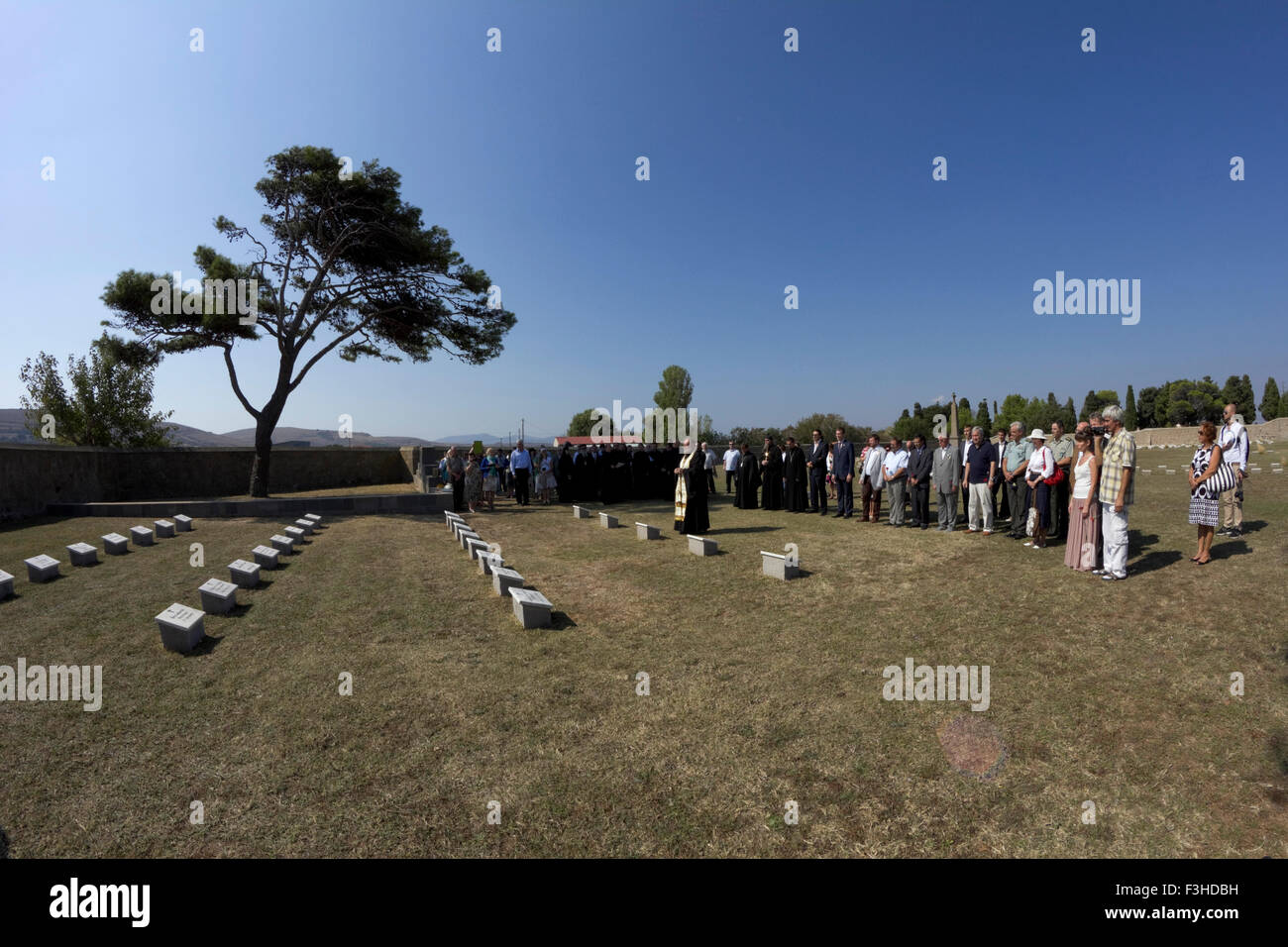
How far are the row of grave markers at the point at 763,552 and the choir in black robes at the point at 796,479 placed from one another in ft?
14.5

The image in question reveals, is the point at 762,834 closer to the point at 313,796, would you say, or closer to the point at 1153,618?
the point at 313,796

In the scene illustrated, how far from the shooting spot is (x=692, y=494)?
1109cm

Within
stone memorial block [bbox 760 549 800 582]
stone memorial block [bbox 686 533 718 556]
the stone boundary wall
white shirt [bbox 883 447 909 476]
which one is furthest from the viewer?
the stone boundary wall

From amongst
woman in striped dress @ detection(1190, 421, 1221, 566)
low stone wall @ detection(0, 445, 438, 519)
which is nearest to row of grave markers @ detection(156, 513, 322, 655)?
woman in striped dress @ detection(1190, 421, 1221, 566)

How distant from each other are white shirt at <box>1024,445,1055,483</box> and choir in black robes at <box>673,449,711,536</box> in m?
5.13

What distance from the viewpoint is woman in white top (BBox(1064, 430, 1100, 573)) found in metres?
6.69

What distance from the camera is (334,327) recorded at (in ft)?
68.7

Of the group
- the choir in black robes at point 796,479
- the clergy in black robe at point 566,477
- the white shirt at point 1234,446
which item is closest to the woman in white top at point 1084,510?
the white shirt at point 1234,446

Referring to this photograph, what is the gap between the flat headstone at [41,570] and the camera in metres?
8.43

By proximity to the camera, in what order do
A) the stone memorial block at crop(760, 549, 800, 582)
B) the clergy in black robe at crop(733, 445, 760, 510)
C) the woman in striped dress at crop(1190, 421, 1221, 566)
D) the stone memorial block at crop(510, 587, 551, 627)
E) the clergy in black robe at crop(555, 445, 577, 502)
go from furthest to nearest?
the clergy in black robe at crop(555, 445, 577, 502)
the clergy in black robe at crop(733, 445, 760, 510)
the stone memorial block at crop(760, 549, 800, 582)
the woman in striped dress at crop(1190, 421, 1221, 566)
the stone memorial block at crop(510, 587, 551, 627)

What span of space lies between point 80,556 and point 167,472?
14516 mm

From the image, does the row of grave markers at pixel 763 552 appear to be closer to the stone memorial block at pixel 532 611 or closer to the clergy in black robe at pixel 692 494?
the clergy in black robe at pixel 692 494

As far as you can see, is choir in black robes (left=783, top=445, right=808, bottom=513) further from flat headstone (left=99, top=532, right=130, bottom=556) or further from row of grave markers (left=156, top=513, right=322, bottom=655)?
flat headstone (left=99, top=532, right=130, bottom=556)

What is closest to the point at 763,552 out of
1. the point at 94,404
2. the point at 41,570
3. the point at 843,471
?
the point at 843,471
